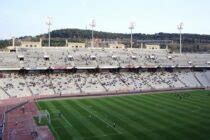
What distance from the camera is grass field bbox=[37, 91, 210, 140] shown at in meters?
34.0

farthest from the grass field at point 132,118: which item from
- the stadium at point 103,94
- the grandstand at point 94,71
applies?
the grandstand at point 94,71

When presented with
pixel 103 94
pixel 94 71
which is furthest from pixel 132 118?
pixel 94 71

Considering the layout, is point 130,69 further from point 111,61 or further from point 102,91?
point 102,91

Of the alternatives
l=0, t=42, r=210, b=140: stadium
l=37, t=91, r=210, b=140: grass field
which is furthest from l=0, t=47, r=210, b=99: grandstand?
l=37, t=91, r=210, b=140: grass field

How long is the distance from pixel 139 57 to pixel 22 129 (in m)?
56.9

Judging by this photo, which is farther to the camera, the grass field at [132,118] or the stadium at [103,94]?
the stadium at [103,94]

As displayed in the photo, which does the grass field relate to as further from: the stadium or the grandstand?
the grandstand

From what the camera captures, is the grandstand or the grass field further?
the grandstand

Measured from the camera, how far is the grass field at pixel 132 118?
34031 mm

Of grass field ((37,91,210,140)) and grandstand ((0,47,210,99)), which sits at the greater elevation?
grandstand ((0,47,210,99))

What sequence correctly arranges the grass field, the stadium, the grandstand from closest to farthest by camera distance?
the grass field < the stadium < the grandstand

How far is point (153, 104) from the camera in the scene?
5256 centimetres

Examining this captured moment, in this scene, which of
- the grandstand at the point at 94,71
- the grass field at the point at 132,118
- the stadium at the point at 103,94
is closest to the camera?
the grass field at the point at 132,118

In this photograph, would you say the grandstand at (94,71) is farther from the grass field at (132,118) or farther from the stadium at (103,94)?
the grass field at (132,118)
